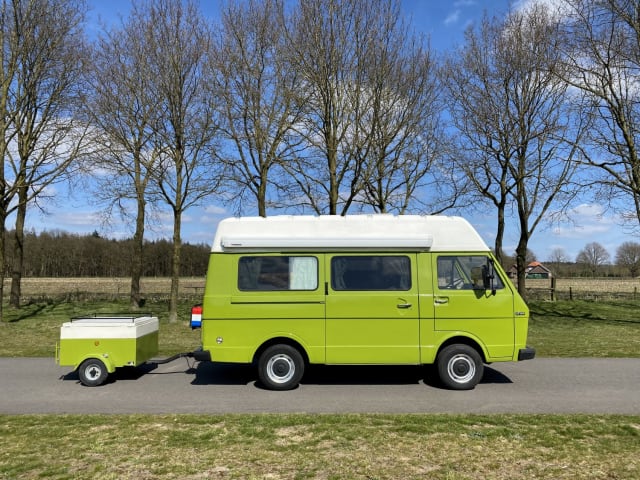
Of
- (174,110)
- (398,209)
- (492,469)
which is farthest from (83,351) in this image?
(398,209)

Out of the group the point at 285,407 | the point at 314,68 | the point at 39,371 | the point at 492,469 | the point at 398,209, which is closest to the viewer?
the point at 492,469

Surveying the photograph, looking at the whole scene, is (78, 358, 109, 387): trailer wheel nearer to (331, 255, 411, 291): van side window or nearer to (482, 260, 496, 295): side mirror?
Result: (331, 255, 411, 291): van side window

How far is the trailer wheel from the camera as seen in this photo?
7.97 metres

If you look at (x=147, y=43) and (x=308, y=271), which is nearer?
(x=308, y=271)

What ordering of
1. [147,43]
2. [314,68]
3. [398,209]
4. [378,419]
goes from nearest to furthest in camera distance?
[378,419] < [314,68] < [147,43] < [398,209]

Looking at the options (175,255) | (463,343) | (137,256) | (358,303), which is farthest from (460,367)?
(137,256)

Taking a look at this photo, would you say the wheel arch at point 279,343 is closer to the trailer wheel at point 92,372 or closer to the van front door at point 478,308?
the van front door at point 478,308

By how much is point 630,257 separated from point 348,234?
91.8m

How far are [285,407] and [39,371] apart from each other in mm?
5426

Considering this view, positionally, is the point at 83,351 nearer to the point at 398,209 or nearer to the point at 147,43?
the point at 147,43

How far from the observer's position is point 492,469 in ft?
14.7

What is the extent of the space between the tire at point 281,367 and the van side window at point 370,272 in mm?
1318

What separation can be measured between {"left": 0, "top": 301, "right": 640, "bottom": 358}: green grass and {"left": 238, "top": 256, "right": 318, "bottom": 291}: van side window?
414 centimetres

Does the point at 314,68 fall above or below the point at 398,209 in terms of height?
above
